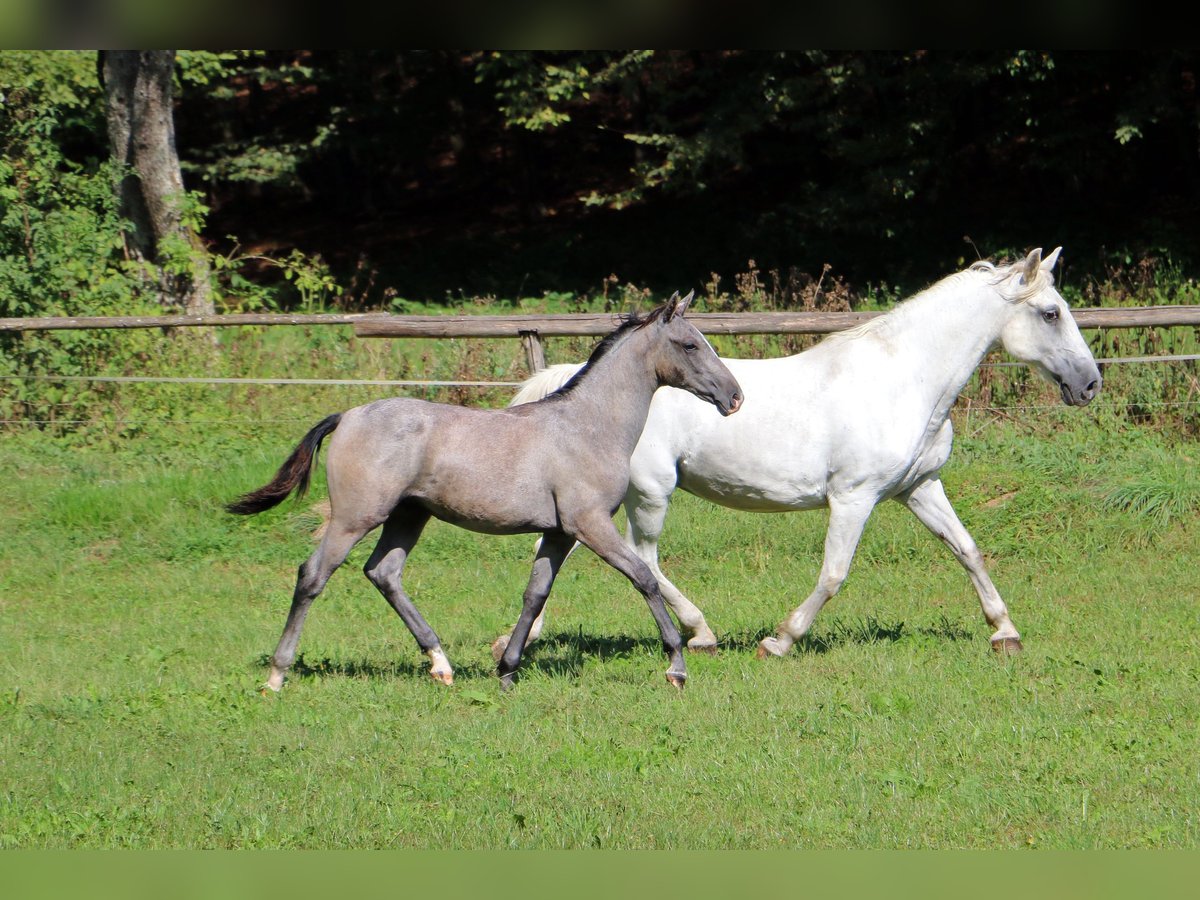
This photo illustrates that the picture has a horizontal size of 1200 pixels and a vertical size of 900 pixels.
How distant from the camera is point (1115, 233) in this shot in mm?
20812

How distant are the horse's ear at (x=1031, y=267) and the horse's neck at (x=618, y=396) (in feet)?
7.88

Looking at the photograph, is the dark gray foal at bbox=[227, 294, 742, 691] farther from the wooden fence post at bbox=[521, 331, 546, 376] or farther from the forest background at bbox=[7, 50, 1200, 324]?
the forest background at bbox=[7, 50, 1200, 324]

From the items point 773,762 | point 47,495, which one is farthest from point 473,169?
point 773,762

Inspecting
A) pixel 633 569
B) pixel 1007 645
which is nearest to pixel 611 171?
pixel 1007 645

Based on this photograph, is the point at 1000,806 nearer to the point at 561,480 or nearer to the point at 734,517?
the point at 561,480

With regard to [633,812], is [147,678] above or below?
below

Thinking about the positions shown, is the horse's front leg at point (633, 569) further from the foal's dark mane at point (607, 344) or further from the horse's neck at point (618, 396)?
the foal's dark mane at point (607, 344)

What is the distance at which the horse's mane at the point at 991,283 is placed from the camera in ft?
25.2

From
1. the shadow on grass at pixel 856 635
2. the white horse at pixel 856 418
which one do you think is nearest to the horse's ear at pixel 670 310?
the white horse at pixel 856 418

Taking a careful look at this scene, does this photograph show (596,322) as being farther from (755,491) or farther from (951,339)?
(951,339)

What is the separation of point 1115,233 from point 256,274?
16540 millimetres

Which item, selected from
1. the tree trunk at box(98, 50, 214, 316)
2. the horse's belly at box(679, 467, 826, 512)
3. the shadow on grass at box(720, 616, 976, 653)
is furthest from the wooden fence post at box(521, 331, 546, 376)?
the tree trunk at box(98, 50, 214, 316)

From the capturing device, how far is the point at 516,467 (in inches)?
270

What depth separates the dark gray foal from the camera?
22.1 feet
